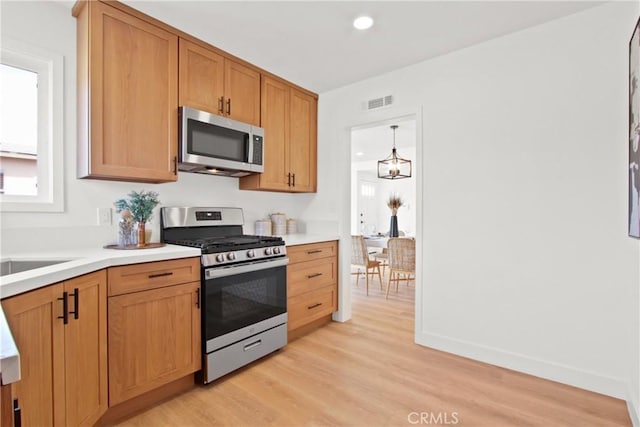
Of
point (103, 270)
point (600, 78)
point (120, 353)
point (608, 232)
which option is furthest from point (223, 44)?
point (608, 232)

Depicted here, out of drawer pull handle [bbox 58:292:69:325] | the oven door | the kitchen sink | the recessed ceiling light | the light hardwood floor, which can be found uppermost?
the recessed ceiling light

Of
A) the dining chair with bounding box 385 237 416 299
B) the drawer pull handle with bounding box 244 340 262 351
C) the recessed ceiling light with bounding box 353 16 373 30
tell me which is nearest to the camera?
the recessed ceiling light with bounding box 353 16 373 30

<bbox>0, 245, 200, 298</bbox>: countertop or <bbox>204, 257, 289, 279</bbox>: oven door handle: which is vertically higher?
<bbox>0, 245, 200, 298</bbox>: countertop

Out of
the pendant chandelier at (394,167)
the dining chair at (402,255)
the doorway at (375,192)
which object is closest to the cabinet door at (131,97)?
the dining chair at (402,255)

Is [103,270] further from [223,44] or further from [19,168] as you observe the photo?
[223,44]

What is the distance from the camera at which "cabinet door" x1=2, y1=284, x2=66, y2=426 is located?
118 centimetres

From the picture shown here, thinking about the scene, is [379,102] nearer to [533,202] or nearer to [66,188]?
[533,202]

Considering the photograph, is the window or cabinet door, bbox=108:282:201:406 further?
the window

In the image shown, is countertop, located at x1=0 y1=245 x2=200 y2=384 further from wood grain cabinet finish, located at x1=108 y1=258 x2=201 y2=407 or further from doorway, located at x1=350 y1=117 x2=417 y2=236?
doorway, located at x1=350 y1=117 x2=417 y2=236

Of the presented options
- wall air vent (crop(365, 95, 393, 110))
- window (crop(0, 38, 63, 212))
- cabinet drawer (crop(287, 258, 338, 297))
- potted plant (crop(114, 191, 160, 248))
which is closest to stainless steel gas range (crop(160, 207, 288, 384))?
cabinet drawer (crop(287, 258, 338, 297))

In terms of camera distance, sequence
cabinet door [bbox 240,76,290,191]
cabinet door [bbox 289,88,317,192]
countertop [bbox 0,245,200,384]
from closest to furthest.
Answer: countertop [bbox 0,245,200,384] → cabinet door [bbox 240,76,290,191] → cabinet door [bbox 289,88,317,192]

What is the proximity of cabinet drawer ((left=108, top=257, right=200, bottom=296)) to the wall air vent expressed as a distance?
84.9 inches

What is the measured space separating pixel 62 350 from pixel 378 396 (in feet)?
5.62

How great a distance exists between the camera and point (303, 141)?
344 centimetres
